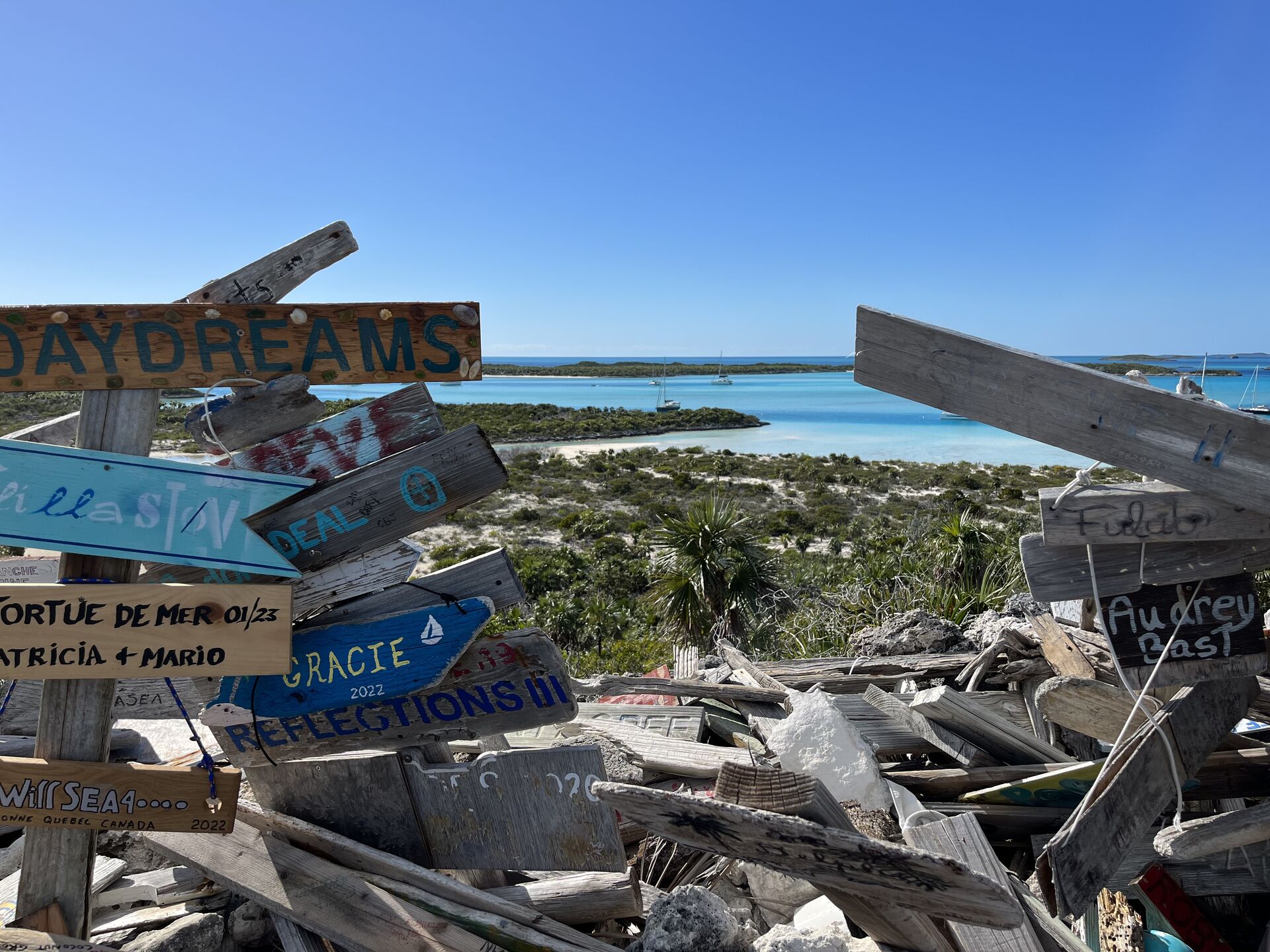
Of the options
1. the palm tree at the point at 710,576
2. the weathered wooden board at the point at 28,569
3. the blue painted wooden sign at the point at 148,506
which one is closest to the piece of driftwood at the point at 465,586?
the blue painted wooden sign at the point at 148,506

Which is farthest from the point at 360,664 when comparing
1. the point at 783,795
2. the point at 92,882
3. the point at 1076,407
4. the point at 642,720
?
the point at 1076,407

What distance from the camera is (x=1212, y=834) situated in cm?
249

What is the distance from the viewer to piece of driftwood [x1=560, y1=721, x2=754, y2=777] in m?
3.78

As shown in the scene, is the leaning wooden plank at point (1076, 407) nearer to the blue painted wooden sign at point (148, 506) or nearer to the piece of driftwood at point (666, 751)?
the blue painted wooden sign at point (148, 506)

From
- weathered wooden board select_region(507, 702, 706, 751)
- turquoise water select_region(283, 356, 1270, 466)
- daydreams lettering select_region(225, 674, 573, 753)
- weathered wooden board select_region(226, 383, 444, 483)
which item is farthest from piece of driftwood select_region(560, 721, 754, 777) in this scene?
turquoise water select_region(283, 356, 1270, 466)

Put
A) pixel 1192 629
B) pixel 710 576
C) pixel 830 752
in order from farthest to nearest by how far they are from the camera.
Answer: pixel 710 576
pixel 830 752
pixel 1192 629

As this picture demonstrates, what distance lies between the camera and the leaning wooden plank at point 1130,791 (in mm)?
2469

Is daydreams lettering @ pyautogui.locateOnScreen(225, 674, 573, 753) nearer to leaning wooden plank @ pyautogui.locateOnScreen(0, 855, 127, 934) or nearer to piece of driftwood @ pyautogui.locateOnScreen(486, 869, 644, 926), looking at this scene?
piece of driftwood @ pyautogui.locateOnScreen(486, 869, 644, 926)

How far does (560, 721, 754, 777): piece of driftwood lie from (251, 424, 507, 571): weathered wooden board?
1748mm

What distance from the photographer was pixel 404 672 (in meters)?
2.77

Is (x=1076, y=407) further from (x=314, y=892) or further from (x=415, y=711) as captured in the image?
(x=314, y=892)

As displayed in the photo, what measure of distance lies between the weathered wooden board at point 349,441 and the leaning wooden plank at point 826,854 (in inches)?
52.4

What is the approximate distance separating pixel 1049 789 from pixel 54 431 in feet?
14.7

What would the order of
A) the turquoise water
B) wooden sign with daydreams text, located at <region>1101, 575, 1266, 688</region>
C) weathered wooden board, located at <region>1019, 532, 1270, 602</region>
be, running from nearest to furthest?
weathered wooden board, located at <region>1019, 532, 1270, 602</region> < wooden sign with daydreams text, located at <region>1101, 575, 1266, 688</region> < the turquoise water
